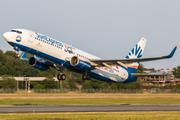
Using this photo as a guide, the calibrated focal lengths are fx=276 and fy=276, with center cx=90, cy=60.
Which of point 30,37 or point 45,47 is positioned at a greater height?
point 30,37

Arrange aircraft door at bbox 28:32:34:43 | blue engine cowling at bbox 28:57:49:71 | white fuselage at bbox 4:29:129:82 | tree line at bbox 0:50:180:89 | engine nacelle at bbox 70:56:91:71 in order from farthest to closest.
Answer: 1. tree line at bbox 0:50:180:89
2. blue engine cowling at bbox 28:57:49:71
3. engine nacelle at bbox 70:56:91:71
4. aircraft door at bbox 28:32:34:43
5. white fuselage at bbox 4:29:129:82

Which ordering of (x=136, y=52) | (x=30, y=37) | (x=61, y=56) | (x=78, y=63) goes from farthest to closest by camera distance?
(x=136, y=52), (x=78, y=63), (x=61, y=56), (x=30, y=37)

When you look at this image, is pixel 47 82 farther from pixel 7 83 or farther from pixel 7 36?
pixel 7 36

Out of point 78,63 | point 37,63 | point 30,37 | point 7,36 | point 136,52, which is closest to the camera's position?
point 7,36

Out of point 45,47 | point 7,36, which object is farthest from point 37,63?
point 7,36

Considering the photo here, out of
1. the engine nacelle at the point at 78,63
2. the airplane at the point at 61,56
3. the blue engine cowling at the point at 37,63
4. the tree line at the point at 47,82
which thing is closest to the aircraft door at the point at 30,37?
the airplane at the point at 61,56

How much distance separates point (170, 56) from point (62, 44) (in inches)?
616

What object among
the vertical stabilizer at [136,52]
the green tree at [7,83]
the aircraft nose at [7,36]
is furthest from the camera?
the green tree at [7,83]

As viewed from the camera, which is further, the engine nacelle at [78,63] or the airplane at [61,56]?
the engine nacelle at [78,63]

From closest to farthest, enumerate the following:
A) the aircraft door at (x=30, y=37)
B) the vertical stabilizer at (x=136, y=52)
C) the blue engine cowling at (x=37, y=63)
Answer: the aircraft door at (x=30, y=37), the blue engine cowling at (x=37, y=63), the vertical stabilizer at (x=136, y=52)

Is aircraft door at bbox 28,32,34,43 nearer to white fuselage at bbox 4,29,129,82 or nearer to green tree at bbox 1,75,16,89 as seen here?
white fuselage at bbox 4,29,129,82

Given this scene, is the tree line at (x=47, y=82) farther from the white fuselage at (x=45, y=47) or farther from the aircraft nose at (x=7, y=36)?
the aircraft nose at (x=7, y=36)

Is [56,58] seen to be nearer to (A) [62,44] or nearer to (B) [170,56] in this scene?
(A) [62,44]

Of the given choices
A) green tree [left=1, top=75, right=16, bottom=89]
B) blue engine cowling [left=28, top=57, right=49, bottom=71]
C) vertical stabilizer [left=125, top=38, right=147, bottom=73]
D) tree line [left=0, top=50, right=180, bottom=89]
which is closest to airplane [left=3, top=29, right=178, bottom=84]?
blue engine cowling [left=28, top=57, right=49, bottom=71]
